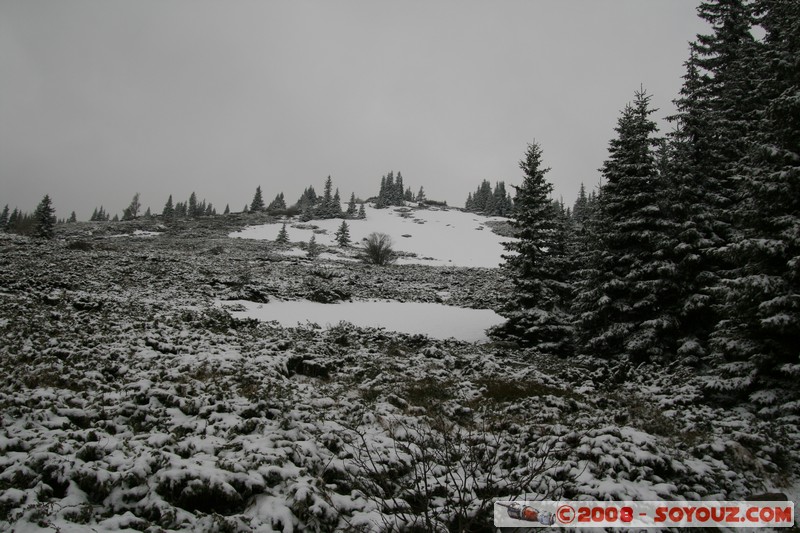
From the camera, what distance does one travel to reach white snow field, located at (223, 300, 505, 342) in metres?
17.9

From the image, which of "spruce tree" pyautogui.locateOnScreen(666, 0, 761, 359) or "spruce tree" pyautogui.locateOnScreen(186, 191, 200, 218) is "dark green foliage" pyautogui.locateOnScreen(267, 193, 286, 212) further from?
"spruce tree" pyautogui.locateOnScreen(666, 0, 761, 359)

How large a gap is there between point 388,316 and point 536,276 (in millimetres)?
8039

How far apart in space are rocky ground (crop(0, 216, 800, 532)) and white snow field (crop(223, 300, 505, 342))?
214 cm

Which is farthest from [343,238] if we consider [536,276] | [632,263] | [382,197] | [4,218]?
[4,218]

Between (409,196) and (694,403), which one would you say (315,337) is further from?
(409,196)

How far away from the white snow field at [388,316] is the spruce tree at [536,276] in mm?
2111

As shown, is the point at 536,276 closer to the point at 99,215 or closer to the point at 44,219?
the point at 44,219

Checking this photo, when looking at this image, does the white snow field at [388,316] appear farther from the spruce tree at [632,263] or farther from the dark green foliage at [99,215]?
the dark green foliage at [99,215]

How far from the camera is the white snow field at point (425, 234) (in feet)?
177

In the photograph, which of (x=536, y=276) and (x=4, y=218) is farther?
(x=4, y=218)

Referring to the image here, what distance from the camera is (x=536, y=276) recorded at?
16.5 metres

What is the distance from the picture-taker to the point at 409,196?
134 m

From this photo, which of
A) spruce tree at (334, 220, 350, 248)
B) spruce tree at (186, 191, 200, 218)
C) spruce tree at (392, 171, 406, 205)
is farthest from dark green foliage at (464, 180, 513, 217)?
spruce tree at (186, 191, 200, 218)

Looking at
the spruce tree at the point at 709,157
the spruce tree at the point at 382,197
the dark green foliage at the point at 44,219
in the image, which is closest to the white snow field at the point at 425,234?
the spruce tree at the point at 382,197
